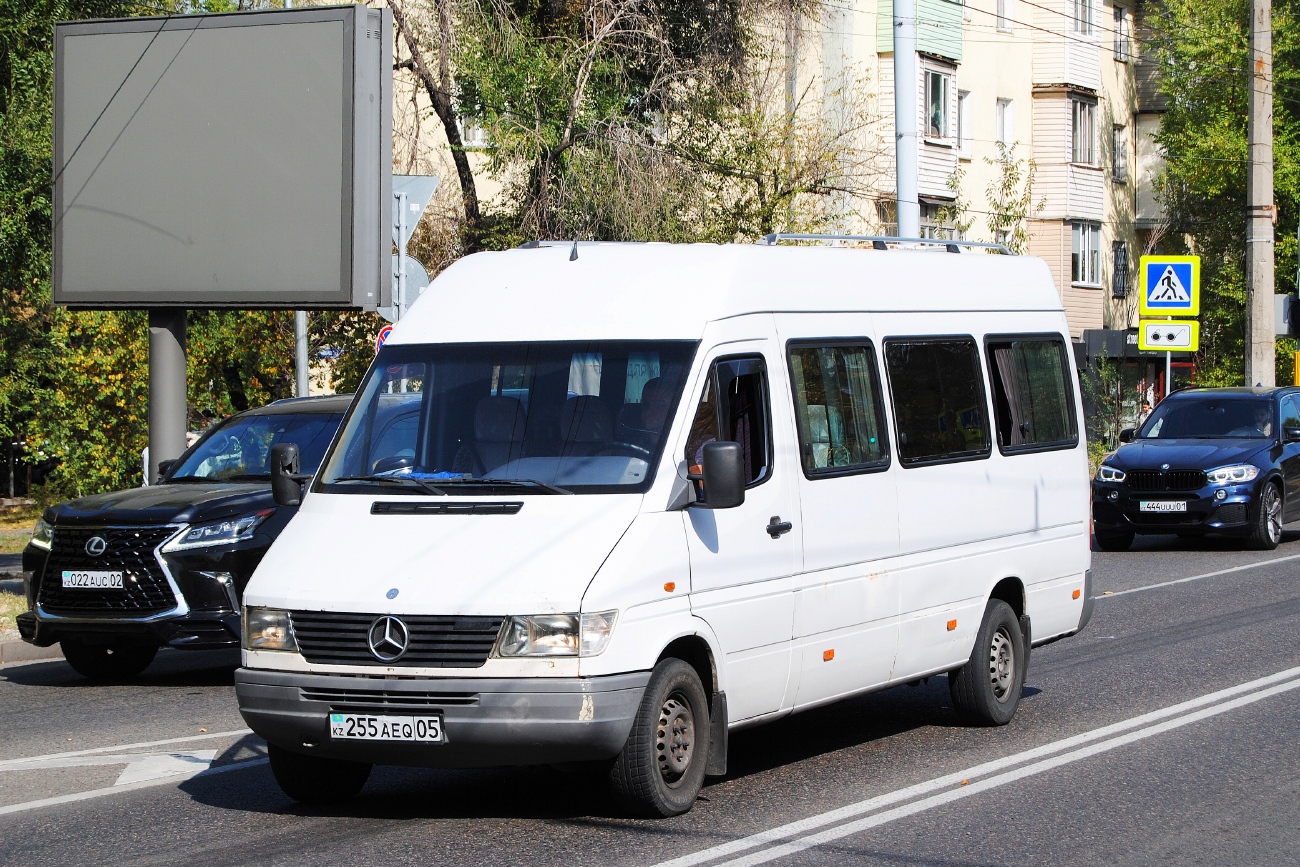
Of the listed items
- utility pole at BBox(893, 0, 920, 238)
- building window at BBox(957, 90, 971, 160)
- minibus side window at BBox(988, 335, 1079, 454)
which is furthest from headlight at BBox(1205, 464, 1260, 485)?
building window at BBox(957, 90, 971, 160)

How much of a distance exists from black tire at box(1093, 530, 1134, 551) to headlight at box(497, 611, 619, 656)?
1499 centimetres

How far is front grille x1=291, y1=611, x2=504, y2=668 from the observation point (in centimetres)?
666

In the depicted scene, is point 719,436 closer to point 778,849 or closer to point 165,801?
point 778,849

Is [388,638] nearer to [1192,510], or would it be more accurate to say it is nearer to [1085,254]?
[1192,510]

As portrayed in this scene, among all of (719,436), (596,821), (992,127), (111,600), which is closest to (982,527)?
(719,436)

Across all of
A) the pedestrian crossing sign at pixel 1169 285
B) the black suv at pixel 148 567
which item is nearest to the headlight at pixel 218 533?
the black suv at pixel 148 567

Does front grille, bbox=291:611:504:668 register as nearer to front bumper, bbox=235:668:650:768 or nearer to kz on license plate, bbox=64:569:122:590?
front bumper, bbox=235:668:650:768

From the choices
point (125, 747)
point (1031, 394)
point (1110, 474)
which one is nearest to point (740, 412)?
point (1031, 394)

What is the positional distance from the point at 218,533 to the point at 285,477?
2947 mm

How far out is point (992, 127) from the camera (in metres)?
48.8

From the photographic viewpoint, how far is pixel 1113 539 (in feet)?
69.2

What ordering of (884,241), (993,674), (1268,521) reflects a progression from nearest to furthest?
(993,674) < (884,241) < (1268,521)

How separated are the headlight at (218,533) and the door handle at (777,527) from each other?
4623mm

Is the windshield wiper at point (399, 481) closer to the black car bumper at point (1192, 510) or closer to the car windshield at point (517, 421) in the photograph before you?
the car windshield at point (517, 421)
